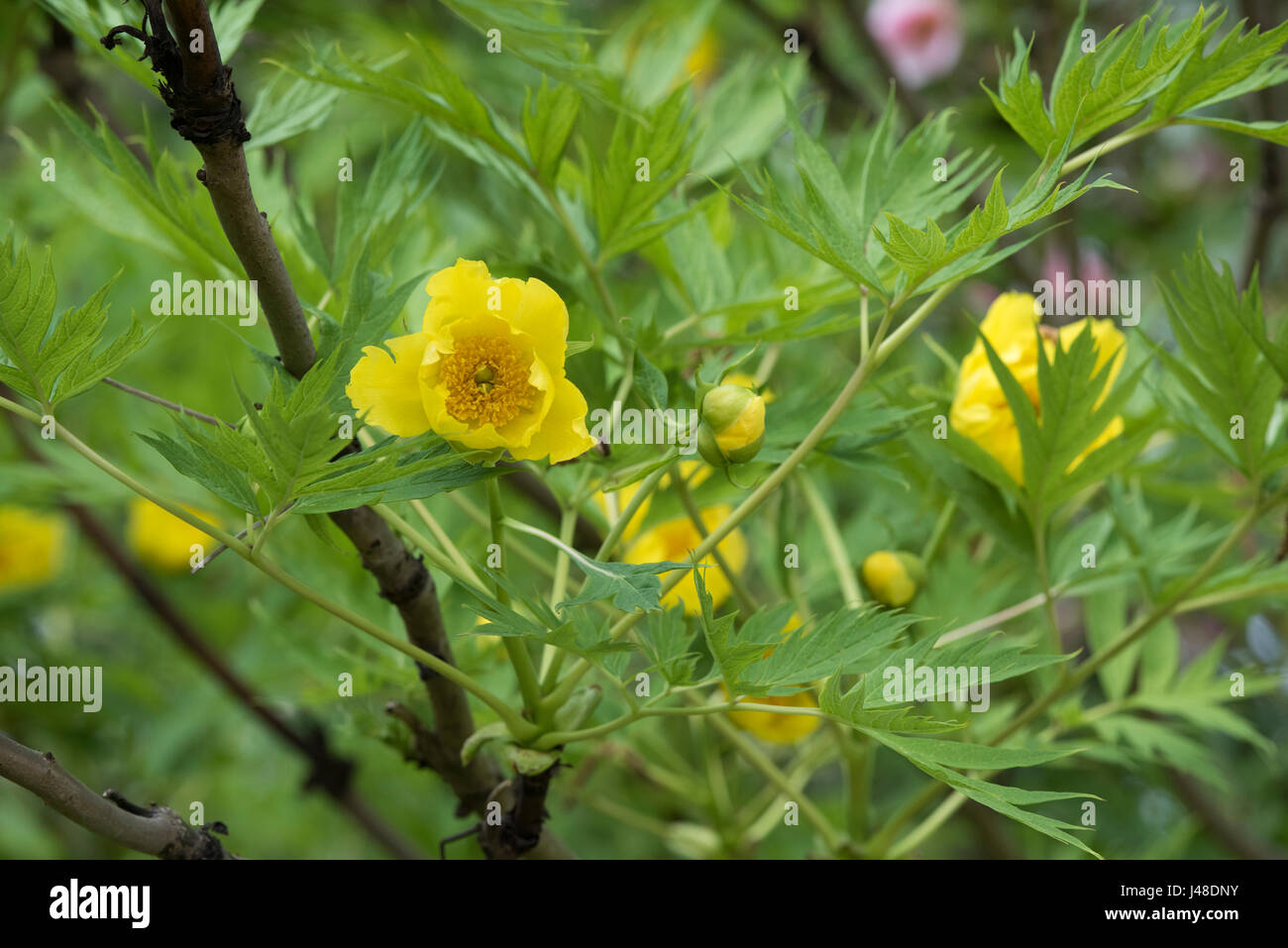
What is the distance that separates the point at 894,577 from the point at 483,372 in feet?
1.10

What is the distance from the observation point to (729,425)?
477 millimetres

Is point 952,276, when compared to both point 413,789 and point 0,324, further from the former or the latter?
point 413,789

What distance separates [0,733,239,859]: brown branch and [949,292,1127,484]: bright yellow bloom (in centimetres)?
45

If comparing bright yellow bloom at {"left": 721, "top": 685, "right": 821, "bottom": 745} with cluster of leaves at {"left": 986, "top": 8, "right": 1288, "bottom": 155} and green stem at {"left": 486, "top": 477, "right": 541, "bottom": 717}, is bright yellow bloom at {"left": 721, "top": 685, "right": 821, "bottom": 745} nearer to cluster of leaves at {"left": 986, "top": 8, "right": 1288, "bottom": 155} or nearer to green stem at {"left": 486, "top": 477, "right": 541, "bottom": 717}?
green stem at {"left": 486, "top": 477, "right": 541, "bottom": 717}

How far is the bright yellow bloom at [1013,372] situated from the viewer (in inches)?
24.8

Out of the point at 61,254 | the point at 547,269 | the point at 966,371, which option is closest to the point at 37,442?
the point at 61,254

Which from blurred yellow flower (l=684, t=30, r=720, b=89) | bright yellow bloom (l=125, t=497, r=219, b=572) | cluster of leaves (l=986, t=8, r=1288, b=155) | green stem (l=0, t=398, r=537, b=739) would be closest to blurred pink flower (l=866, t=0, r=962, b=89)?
blurred yellow flower (l=684, t=30, r=720, b=89)

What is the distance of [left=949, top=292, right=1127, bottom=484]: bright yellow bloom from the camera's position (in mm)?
631

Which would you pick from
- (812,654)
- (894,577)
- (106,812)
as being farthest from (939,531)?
(106,812)

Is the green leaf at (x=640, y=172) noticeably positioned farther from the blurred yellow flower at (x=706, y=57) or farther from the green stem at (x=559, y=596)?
the blurred yellow flower at (x=706, y=57)

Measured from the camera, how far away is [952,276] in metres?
0.46

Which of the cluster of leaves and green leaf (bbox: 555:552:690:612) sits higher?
the cluster of leaves

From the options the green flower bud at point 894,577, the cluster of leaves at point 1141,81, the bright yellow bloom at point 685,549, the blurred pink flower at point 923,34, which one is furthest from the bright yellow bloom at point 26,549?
the blurred pink flower at point 923,34
